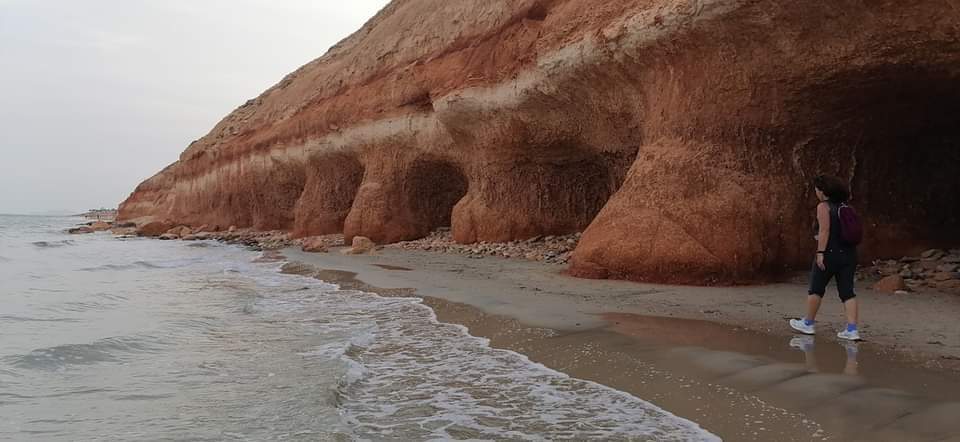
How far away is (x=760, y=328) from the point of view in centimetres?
436

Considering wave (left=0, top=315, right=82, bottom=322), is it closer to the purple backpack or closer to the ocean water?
the ocean water

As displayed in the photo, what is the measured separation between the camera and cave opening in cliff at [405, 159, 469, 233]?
52.2 feet

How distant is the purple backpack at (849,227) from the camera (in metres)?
4.29

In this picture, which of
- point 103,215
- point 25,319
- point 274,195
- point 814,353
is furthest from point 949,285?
point 103,215

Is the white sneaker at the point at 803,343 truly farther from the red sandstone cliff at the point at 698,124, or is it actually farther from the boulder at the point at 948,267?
the boulder at the point at 948,267

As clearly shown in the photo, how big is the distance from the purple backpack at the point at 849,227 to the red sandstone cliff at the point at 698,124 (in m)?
2.28

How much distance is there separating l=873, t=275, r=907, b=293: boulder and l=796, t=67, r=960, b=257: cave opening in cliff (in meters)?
1.73

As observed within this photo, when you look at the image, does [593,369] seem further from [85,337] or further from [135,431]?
[85,337]

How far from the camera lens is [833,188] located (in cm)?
435

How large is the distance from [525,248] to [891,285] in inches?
237

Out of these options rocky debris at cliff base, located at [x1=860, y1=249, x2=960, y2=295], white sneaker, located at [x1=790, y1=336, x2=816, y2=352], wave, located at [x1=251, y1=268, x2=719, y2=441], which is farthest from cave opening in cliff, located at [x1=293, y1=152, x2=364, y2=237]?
white sneaker, located at [x1=790, y1=336, x2=816, y2=352]

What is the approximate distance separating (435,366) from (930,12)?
5.19 metres

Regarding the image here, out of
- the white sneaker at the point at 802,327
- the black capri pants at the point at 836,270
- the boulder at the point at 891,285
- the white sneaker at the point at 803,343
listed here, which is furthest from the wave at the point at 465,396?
the boulder at the point at 891,285

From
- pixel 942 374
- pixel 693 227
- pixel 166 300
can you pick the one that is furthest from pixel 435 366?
pixel 166 300
